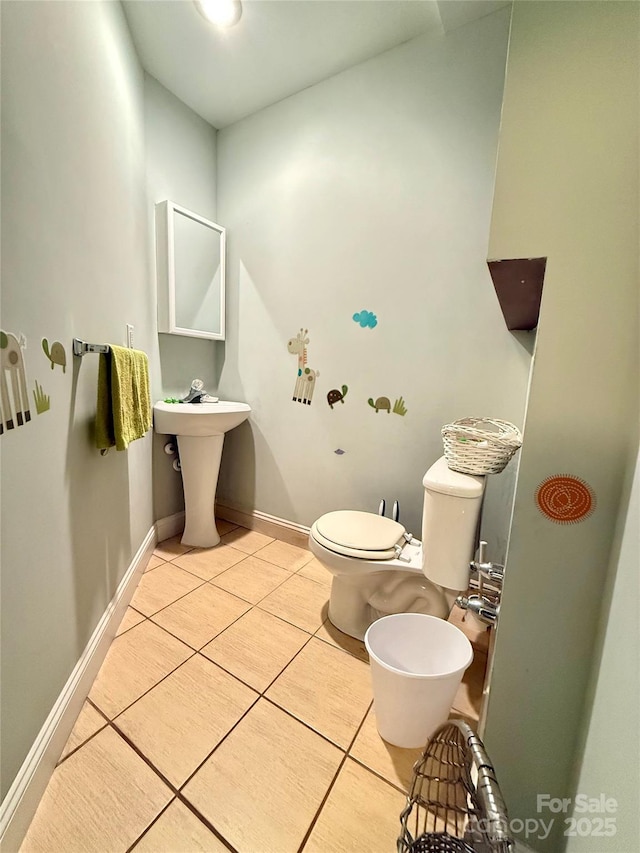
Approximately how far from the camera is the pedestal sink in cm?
176

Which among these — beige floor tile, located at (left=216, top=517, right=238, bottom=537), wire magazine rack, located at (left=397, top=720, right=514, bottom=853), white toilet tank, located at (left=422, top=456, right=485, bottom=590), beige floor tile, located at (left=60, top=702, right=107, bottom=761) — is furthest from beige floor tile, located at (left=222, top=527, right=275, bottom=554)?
wire magazine rack, located at (left=397, top=720, right=514, bottom=853)

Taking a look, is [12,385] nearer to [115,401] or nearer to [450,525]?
[115,401]

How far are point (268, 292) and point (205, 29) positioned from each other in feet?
3.57

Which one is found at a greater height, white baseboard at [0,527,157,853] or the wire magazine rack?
the wire magazine rack

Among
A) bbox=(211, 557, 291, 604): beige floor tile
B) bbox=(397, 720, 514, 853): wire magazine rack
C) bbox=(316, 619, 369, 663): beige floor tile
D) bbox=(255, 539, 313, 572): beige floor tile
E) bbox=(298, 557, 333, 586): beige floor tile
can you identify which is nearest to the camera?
bbox=(397, 720, 514, 853): wire magazine rack

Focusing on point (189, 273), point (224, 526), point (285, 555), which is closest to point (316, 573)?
point (285, 555)

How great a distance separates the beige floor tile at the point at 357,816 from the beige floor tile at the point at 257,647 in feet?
1.20

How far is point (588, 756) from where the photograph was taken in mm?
562

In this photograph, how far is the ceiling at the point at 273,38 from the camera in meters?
1.35

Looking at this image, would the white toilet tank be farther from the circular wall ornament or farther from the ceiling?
the ceiling

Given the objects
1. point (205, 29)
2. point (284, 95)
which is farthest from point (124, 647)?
point (284, 95)

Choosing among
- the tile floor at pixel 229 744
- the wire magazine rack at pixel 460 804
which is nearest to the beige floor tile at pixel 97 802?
the tile floor at pixel 229 744

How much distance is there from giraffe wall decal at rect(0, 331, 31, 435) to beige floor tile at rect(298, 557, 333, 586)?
1382 mm

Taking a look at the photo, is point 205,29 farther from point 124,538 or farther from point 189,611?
point 189,611
